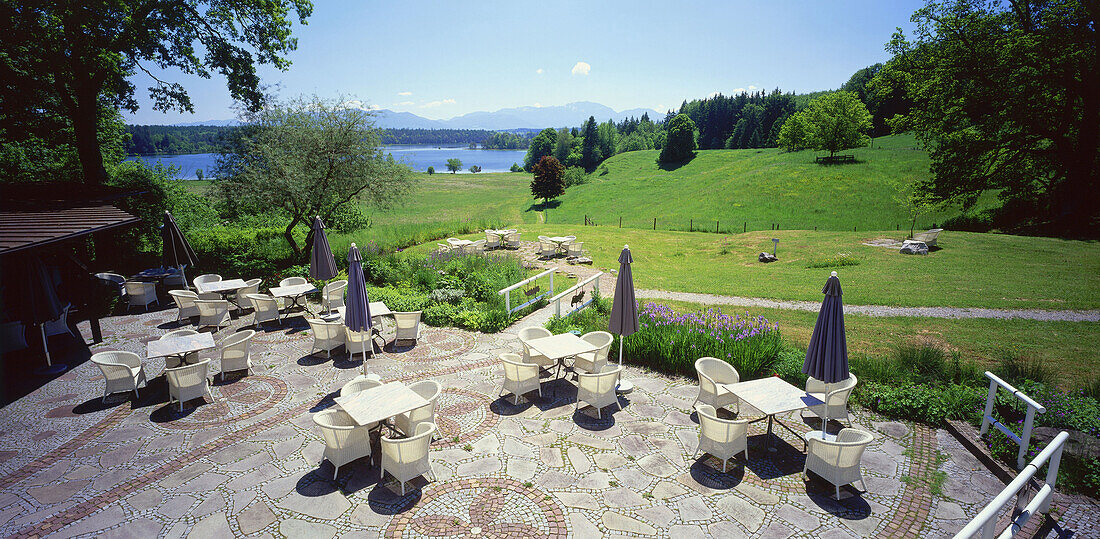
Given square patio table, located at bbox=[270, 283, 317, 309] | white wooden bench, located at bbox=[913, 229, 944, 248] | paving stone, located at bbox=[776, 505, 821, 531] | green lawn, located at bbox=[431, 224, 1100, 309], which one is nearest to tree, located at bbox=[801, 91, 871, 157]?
green lawn, located at bbox=[431, 224, 1100, 309]

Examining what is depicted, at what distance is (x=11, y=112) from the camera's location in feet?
58.0

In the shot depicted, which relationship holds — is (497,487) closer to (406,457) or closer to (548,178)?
(406,457)

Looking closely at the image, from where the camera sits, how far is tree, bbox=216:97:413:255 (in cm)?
1730

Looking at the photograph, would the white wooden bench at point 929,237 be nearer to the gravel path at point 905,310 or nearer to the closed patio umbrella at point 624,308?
the gravel path at point 905,310

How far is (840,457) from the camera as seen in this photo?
5.97m

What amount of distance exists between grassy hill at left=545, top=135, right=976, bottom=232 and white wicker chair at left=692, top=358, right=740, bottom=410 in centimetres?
2938

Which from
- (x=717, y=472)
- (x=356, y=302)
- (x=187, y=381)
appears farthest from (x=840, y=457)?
(x=187, y=381)

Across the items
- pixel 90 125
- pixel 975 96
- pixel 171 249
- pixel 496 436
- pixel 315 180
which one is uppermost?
pixel 975 96

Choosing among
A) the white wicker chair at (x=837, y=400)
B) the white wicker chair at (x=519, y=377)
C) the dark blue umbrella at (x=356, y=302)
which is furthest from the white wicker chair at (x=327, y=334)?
the white wicker chair at (x=837, y=400)

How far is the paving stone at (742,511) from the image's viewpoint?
18.5 ft

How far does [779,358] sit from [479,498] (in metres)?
7.03

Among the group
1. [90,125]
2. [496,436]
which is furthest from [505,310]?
[90,125]

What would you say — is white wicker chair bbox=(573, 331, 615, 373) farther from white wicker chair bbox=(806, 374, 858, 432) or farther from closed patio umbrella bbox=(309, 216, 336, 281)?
closed patio umbrella bbox=(309, 216, 336, 281)

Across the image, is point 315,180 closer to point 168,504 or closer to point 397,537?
point 168,504
